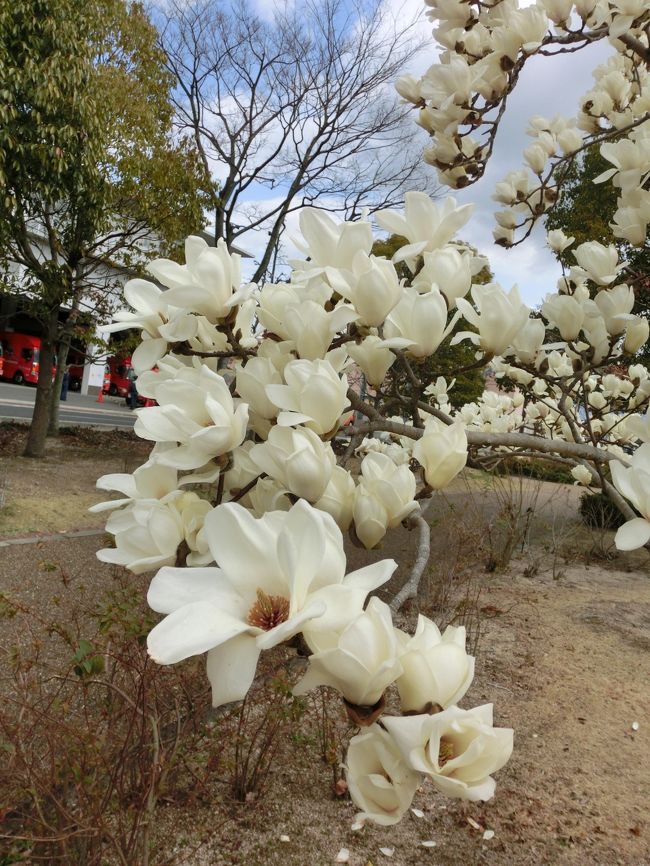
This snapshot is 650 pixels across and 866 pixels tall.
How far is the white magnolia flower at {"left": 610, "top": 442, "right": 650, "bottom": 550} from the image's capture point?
0.84 metres

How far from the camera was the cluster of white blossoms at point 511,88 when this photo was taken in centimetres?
177

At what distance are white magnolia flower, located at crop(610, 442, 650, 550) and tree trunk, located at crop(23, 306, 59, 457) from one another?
8720 millimetres

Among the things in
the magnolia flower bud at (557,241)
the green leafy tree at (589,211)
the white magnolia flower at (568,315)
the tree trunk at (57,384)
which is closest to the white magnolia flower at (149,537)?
the white magnolia flower at (568,315)

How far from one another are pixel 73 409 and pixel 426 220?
18.0m

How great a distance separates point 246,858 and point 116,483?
1667 mm

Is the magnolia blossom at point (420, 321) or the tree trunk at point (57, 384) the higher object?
the magnolia blossom at point (420, 321)

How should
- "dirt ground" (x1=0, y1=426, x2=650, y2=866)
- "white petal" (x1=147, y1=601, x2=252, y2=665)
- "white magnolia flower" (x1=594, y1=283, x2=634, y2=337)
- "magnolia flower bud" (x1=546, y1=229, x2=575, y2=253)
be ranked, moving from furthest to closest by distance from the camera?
1. "magnolia flower bud" (x1=546, y1=229, x2=575, y2=253)
2. "dirt ground" (x1=0, y1=426, x2=650, y2=866)
3. "white magnolia flower" (x1=594, y1=283, x2=634, y2=337)
4. "white petal" (x1=147, y1=601, x2=252, y2=665)

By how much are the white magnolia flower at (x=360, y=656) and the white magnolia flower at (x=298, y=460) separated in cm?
19

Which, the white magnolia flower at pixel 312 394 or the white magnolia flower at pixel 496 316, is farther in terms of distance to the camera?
the white magnolia flower at pixel 496 316

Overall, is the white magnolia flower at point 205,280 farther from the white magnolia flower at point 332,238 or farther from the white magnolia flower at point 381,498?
the white magnolia flower at point 381,498

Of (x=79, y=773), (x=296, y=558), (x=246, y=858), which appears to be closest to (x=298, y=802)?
A: (x=246, y=858)

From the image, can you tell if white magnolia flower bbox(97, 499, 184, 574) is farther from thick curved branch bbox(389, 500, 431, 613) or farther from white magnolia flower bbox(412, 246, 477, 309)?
white magnolia flower bbox(412, 246, 477, 309)

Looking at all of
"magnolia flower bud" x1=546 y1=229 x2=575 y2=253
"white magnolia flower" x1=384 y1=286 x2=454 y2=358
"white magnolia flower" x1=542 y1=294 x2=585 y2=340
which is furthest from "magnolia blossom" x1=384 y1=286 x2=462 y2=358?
"magnolia flower bud" x1=546 y1=229 x2=575 y2=253

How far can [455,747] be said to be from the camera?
22.4 inches
